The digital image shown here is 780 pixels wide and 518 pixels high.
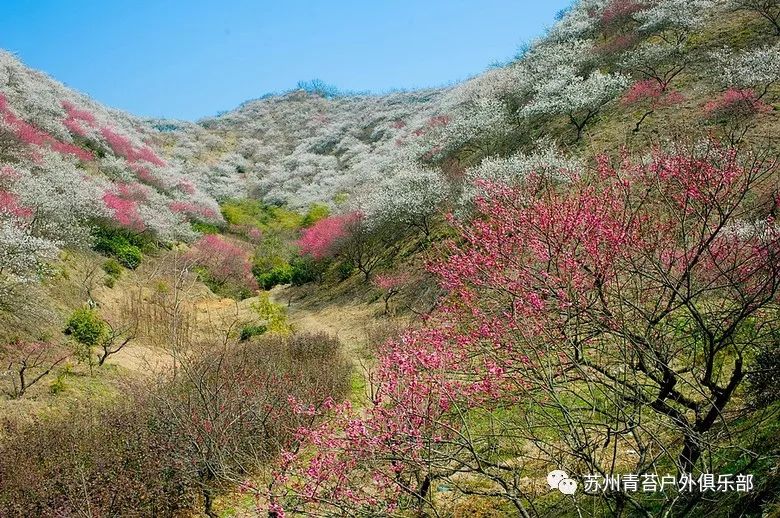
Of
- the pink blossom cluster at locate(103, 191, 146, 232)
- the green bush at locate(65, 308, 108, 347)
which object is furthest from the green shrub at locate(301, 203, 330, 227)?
the green bush at locate(65, 308, 108, 347)

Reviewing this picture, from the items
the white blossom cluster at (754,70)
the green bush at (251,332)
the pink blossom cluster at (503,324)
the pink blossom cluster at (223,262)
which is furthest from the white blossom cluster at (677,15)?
the pink blossom cluster at (223,262)

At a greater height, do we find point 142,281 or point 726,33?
point 726,33

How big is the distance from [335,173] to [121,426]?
3257 centimetres

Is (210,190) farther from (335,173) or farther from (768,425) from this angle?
(768,425)

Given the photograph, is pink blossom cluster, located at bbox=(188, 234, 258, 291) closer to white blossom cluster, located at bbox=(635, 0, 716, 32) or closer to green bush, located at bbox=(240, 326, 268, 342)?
green bush, located at bbox=(240, 326, 268, 342)

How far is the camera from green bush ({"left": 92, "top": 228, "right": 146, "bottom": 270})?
17.2m

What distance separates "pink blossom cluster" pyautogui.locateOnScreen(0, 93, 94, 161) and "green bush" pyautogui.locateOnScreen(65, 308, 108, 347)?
36.3ft

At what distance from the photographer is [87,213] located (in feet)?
56.0

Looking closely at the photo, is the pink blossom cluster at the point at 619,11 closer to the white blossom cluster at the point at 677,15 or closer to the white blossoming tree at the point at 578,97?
the white blossom cluster at the point at 677,15

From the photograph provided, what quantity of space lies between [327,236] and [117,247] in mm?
9134

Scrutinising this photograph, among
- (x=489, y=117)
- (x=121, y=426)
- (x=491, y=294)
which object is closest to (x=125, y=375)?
(x=121, y=426)

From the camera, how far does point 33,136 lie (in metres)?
18.7

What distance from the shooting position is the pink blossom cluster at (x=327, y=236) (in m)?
21.8

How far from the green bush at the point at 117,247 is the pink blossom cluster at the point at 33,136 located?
4554mm
